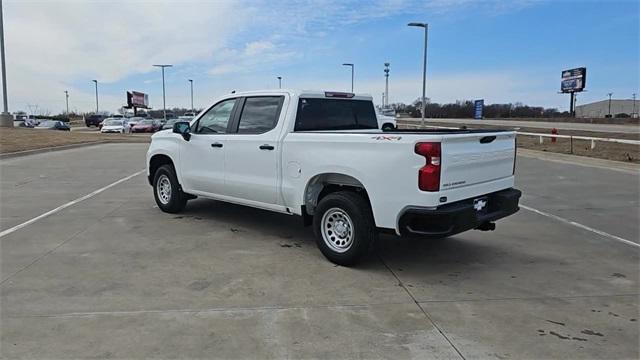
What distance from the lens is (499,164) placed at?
578 cm

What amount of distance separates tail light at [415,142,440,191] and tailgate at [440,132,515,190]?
0.07m

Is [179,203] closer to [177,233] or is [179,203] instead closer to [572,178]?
[177,233]

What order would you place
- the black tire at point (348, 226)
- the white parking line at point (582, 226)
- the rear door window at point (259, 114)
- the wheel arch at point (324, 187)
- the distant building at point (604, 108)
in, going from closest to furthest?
1. the black tire at point (348, 226)
2. the wheel arch at point (324, 187)
3. the rear door window at point (259, 114)
4. the white parking line at point (582, 226)
5. the distant building at point (604, 108)

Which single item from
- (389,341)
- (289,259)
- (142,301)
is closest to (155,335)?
(142,301)

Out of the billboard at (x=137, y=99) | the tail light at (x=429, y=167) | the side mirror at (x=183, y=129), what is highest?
the billboard at (x=137, y=99)

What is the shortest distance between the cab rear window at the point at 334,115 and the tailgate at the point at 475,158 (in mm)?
1965

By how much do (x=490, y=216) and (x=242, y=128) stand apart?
131 inches

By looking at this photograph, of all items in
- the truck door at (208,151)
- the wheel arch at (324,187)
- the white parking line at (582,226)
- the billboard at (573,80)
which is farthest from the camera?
the billboard at (573,80)

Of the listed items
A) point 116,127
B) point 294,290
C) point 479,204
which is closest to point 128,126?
point 116,127

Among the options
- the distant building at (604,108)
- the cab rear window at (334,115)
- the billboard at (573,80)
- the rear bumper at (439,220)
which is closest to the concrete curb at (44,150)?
the cab rear window at (334,115)

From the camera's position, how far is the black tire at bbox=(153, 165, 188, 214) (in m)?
8.09

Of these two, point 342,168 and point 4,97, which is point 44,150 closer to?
point 4,97

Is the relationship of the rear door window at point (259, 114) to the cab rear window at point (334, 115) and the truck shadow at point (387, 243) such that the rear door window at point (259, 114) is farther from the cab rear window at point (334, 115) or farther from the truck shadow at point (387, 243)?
the truck shadow at point (387, 243)

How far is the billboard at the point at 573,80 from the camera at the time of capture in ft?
286
